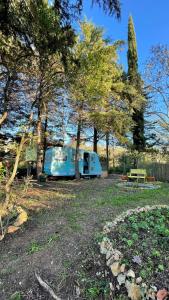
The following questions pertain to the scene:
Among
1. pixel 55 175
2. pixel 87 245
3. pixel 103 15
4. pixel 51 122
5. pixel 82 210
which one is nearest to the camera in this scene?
pixel 103 15

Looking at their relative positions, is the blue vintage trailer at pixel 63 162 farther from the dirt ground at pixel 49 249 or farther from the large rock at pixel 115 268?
the large rock at pixel 115 268

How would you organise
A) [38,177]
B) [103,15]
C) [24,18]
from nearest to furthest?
[103,15] < [24,18] < [38,177]

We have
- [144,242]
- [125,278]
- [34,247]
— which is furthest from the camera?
[34,247]

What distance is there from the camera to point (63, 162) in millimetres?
17344

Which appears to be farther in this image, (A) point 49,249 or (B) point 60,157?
(B) point 60,157

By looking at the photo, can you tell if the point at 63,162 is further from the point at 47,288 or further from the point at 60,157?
the point at 47,288

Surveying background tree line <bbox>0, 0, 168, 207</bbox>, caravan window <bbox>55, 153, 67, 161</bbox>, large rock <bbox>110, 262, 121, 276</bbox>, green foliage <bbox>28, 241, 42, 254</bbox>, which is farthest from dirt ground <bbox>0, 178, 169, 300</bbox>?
caravan window <bbox>55, 153, 67, 161</bbox>

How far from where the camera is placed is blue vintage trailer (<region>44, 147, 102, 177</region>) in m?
16.9

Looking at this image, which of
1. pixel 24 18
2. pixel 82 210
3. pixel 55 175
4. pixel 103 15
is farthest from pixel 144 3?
pixel 55 175

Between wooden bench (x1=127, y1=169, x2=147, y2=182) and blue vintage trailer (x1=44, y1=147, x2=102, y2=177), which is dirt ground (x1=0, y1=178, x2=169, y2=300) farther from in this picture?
blue vintage trailer (x1=44, y1=147, x2=102, y2=177)

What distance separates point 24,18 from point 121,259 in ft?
12.7

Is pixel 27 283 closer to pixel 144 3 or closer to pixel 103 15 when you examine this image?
pixel 103 15

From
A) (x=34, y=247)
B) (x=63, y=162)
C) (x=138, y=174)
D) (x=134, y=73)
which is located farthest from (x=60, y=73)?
(x=134, y=73)

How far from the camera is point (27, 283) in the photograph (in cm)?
365
